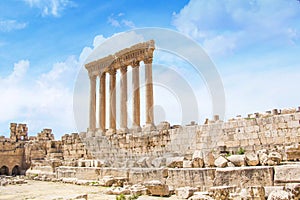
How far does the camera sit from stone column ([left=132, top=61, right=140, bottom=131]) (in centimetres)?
2159

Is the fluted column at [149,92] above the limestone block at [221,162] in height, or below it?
above

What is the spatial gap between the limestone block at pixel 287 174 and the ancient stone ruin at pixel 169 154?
0.9 inches

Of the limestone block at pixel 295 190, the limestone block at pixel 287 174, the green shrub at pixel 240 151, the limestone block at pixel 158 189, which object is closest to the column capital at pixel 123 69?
the green shrub at pixel 240 151

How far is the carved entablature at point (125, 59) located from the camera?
21.7 meters

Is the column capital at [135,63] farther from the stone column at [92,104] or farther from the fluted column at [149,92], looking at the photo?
the stone column at [92,104]

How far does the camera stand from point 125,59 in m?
23.6

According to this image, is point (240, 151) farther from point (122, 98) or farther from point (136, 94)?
point (122, 98)

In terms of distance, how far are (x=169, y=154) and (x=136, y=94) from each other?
8.94 metres

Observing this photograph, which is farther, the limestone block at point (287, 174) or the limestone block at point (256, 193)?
the limestone block at point (287, 174)

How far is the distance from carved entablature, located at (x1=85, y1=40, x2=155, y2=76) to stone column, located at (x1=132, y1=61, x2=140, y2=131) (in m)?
0.31

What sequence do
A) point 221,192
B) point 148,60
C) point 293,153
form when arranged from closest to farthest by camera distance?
point 221,192
point 293,153
point 148,60

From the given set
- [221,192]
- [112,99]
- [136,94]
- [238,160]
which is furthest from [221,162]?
[112,99]

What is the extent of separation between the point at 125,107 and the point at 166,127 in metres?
7.17

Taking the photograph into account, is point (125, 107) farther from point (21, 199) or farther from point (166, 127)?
point (21, 199)
